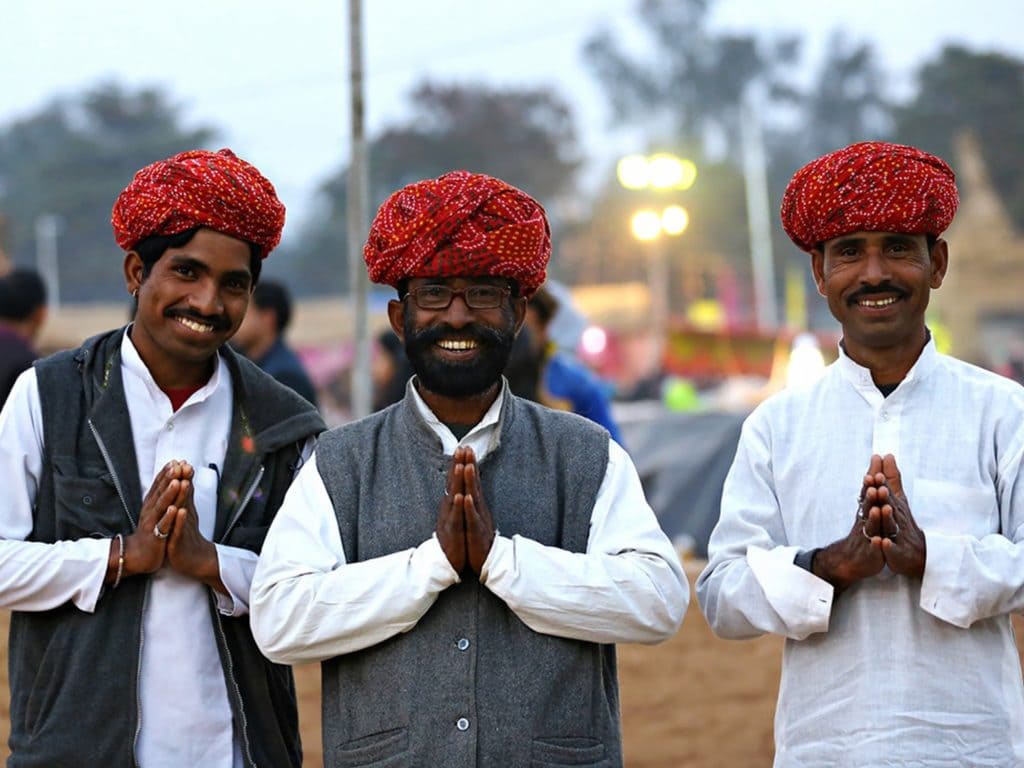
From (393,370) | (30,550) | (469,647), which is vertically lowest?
(469,647)

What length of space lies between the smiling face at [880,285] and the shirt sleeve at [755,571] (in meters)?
0.35

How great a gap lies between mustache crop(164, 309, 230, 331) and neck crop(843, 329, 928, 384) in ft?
4.87

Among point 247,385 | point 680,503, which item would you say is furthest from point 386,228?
point 680,503

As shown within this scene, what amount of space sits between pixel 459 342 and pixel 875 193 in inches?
39.9

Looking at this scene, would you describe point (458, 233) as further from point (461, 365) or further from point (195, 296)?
point (195, 296)

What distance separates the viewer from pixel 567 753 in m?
3.36

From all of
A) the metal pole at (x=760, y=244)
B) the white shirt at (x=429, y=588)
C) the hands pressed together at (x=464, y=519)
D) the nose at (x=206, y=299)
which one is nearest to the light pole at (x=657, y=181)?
the nose at (x=206, y=299)

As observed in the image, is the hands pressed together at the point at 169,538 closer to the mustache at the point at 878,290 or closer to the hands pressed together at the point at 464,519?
the hands pressed together at the point at 464,519

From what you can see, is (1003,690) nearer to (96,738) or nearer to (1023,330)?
(96,738)

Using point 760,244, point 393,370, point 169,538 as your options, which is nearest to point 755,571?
point 169,538

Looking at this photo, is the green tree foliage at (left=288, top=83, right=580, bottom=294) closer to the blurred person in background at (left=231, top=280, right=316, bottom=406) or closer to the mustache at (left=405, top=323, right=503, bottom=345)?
the blurred person in background at (left=231, top=280, right=316, bottom=406)

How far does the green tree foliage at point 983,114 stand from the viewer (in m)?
58.3

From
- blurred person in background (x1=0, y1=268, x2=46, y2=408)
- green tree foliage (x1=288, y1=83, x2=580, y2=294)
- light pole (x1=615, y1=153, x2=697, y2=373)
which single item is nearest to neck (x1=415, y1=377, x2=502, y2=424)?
blurred person in background (x1=0, y1=268, x2=46, y2=408)

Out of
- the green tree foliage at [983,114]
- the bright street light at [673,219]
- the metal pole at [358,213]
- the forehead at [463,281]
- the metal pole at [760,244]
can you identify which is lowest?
the forehead at [463,281]
